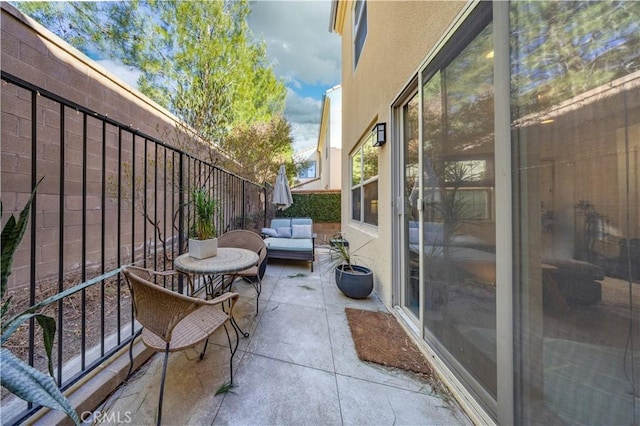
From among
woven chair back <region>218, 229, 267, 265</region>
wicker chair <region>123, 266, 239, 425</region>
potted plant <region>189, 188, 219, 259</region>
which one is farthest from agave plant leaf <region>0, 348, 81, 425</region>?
woven chair back <region>218, 229, 267, 265</region>

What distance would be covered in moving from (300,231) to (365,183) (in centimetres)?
265

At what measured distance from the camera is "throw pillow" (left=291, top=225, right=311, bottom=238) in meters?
6.11

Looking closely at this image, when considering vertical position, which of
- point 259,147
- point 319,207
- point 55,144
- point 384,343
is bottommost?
point 384,343

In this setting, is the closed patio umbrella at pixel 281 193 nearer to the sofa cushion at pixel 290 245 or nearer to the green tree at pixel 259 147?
the green tree at pixel 259 147

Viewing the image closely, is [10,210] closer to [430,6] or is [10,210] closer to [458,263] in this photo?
[458,263]

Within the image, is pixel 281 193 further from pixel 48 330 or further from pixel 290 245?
pixel 48 330

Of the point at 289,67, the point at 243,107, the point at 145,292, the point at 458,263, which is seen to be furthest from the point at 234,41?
the point at 458,263

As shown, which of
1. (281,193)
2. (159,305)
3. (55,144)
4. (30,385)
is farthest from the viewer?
(281,193)

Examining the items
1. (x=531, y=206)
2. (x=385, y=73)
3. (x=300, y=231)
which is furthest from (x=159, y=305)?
(x=300, y=231)

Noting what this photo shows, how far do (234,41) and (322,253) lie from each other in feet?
19.2

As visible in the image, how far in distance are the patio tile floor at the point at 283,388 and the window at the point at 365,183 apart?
2.14 metres

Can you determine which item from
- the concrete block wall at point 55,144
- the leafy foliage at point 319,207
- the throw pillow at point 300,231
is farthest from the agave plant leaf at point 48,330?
the leafy foliage at point 319,207

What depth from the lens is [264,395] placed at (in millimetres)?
1561

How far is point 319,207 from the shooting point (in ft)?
29.3
